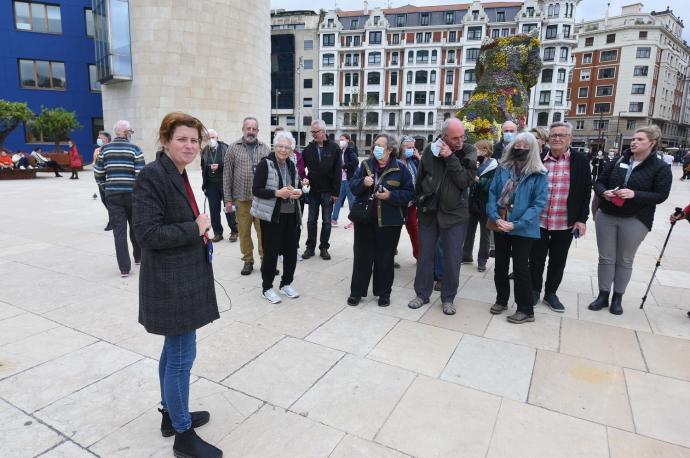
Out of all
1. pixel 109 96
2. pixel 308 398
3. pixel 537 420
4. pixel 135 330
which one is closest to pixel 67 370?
pixel 135 330

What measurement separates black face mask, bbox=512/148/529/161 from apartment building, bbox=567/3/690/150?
66.6 m

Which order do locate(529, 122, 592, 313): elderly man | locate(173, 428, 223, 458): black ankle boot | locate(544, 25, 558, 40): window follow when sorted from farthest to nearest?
1. locate(544, 25, 558, 40): window
2. locate(529, 122, 592, 313): elderly man
3. locate(173, 428, 223, 458): black ankle boot

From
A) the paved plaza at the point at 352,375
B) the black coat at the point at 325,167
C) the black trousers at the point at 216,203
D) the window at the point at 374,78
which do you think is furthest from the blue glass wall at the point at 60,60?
the window at the point at 374,78

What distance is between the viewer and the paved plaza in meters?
2.58

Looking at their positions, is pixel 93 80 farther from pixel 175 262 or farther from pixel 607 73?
pixel 607 73

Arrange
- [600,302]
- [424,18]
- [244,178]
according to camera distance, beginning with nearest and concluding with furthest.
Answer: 1. [600,302]
2. [244,178]
3. [424,18]

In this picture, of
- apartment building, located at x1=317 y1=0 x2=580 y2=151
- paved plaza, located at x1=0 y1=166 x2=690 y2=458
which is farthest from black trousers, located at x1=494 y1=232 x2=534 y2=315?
apartment building, located at x1=317 y1=0 x2=580 y2=151

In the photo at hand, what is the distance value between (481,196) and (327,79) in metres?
65.8

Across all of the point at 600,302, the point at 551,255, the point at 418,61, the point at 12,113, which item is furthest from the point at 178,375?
the point at 418,61

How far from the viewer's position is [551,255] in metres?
4.81

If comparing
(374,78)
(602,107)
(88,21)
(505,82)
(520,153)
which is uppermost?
(374,78)

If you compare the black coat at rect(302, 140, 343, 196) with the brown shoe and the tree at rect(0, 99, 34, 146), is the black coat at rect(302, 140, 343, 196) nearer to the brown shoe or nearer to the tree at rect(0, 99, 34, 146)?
the brown shoe

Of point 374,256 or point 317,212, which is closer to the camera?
point 374,256

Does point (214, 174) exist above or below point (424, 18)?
below
